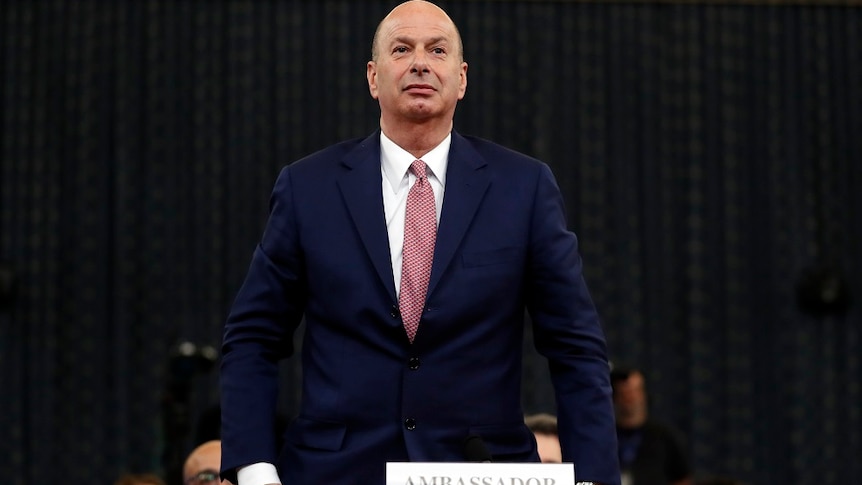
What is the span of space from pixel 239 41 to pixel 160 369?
6.06ft

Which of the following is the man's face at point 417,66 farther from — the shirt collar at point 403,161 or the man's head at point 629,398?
the man's head at point 629,398

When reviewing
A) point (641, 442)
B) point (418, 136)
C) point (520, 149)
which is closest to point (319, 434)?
point (418, 136)

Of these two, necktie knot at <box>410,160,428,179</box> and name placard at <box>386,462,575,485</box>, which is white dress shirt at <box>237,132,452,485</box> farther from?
name placard at <box>386,462,575,485</box>

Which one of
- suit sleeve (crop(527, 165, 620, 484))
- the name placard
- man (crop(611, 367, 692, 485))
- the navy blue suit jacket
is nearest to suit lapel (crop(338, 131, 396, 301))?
the navy blue suit jacket

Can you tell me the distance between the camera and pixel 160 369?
790cm

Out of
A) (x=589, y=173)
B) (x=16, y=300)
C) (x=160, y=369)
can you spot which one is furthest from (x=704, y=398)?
(x=16, y=300)

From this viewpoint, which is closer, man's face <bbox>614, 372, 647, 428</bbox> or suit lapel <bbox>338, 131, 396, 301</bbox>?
suit lapel <bbox>338, 131, 396, 301</bbox>

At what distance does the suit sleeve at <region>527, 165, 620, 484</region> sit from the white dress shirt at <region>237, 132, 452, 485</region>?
150mm

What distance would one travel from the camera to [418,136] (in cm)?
221

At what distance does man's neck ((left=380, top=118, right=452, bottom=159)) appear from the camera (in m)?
2.21

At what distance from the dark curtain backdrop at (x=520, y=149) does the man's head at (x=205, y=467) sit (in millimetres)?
4348

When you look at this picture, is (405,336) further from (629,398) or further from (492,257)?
(629,398)

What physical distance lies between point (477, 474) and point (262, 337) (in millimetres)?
476

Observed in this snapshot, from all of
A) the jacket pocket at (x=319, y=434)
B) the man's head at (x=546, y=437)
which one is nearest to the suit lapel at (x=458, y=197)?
the jacket pocket at (x=319, y=434)
